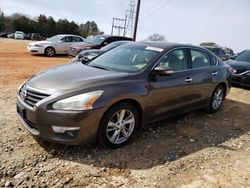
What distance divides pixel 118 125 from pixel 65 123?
32.6 inches

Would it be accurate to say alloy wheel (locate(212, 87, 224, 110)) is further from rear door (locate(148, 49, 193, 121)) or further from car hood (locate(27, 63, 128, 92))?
car hood (locate(27, 63, 128, 92))

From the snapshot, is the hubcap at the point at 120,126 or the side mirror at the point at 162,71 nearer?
the hubcap at the point at 120,126

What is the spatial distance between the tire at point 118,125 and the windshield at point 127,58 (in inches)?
27.7

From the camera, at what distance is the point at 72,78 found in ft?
13.1

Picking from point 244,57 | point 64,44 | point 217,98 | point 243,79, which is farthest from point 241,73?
point 64,44

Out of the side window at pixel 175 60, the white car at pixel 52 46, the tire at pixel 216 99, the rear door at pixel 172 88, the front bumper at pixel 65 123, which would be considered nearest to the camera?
the front bumper at pixel 65 123

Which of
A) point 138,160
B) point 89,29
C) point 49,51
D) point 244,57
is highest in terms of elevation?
point 89,29

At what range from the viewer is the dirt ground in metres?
3.34

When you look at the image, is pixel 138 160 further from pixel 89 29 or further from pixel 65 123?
pixel 89 29

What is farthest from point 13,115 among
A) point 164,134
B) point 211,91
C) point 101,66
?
point 211,91

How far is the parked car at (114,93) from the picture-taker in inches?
141

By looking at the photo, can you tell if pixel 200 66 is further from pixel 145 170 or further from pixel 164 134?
pixel 145 170

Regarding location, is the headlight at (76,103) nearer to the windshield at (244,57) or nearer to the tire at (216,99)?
the tire at (216,99)

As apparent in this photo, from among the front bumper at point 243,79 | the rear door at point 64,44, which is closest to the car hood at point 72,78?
the front bumper at point 243,79
